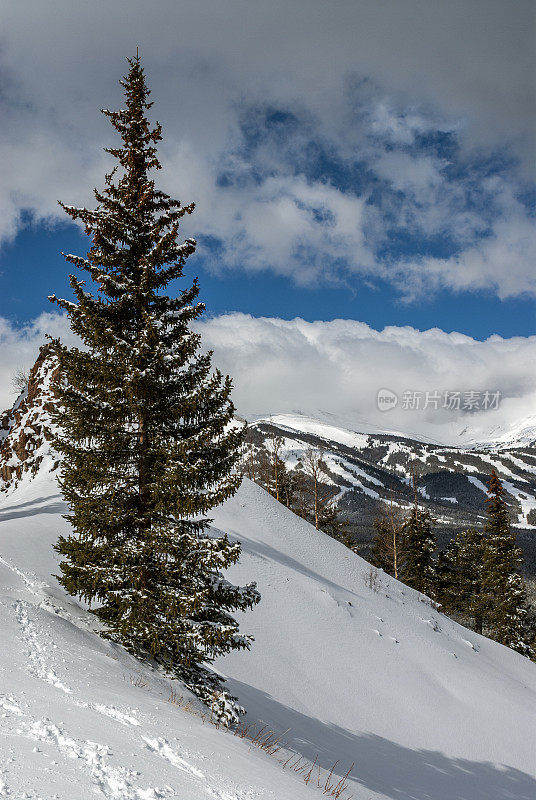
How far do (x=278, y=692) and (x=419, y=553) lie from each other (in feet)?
106

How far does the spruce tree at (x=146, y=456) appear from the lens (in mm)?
8180

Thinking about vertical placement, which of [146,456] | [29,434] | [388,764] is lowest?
[388,764]

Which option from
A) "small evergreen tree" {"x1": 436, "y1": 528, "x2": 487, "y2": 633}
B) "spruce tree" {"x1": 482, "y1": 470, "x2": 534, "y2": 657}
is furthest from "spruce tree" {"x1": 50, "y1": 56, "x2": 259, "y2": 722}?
"small evergreen tree" {"x1": 436, "y1": 528, "x2": 487, "y2": 633}

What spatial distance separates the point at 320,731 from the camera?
36.6 feet

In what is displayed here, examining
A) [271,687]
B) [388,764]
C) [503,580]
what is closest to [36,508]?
[271,687]

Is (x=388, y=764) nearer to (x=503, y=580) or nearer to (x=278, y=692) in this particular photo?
(x=278, y=692)

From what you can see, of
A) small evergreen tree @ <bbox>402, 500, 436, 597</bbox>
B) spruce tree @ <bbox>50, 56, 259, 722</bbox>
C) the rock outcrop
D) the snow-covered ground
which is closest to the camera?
the snow-covered ground

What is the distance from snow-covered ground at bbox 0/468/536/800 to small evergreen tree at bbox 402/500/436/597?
17321 millimetres

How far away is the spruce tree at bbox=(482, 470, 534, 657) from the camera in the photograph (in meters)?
37.1

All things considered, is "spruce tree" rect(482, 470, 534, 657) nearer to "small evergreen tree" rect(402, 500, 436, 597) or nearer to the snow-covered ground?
"small evergreen tree" rect(402, 500, 436, 597)

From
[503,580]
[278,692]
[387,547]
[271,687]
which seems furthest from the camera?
[387,547]

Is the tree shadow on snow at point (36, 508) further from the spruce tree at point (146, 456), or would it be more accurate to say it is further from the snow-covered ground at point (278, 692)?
the spruce tree at point (146, 456)

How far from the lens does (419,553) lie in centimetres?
4116

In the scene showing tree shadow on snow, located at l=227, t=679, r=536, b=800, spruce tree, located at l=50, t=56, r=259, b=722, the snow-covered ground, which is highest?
spruce tree, located at l=50, t=56, r=259, b=722
